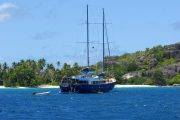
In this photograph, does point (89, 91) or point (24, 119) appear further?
point (89, 91)

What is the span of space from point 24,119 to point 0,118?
3.96 metres

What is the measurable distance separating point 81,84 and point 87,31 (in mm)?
16044

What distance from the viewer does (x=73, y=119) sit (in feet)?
294

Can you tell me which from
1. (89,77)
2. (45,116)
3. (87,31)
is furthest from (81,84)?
(45,116)

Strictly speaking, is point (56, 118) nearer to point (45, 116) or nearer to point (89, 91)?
point (45, 116)

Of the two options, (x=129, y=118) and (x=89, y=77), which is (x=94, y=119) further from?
(x=89, y=77)

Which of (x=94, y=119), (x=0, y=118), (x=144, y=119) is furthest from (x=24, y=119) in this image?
(x=144, y=119)

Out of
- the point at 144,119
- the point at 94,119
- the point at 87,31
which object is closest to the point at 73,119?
the point at 94,119

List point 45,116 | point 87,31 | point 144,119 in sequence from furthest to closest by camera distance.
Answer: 1. point 87,31
2. point 45,116
3. point 144,119

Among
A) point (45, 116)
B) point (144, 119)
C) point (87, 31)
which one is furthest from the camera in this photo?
point (87, 31)

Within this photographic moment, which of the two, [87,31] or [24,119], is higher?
[87,31]

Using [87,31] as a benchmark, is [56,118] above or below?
below

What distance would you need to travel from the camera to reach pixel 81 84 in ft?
646

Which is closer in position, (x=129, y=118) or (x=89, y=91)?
(x=129, y=118)
